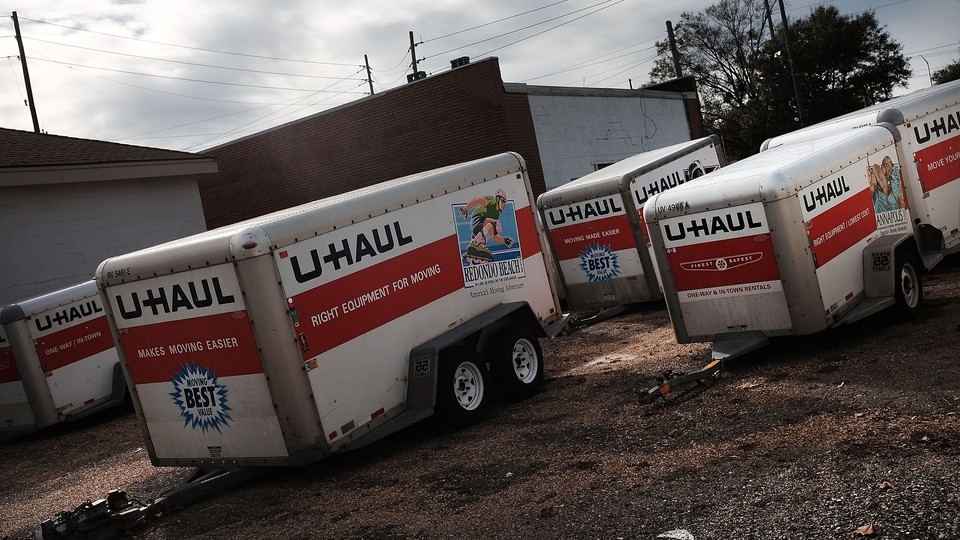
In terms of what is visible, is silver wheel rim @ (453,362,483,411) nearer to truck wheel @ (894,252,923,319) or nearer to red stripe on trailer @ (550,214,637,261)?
truck wheel @ (894,252,923,319)

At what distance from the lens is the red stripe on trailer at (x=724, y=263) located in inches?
374

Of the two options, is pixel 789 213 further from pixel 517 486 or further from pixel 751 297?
pixel 517 486

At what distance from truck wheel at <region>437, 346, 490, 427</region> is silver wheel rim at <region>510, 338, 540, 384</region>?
675mm

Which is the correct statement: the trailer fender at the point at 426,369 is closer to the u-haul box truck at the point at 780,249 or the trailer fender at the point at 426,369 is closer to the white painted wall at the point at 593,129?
the u-haul box truck at the point at 780,249

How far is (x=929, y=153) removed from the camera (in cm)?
1272

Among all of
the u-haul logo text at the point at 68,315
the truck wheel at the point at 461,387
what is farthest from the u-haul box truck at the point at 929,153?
the u-haul logo text at the point at 68,315

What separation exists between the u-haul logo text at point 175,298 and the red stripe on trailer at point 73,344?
19.4 ft

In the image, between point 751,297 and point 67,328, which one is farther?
point 67,328

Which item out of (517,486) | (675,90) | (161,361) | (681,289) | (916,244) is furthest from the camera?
(675,90)

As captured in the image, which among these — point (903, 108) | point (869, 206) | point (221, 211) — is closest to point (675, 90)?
point (221, 211)

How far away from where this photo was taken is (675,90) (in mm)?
34469

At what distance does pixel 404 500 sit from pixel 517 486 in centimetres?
96

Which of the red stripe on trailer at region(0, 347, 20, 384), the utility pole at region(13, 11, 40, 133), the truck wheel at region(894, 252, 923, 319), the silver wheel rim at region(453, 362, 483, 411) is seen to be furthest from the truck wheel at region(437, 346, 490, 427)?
the utility pole at region(13, 11, 40, 133)

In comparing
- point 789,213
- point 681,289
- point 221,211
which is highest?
point 221,211
